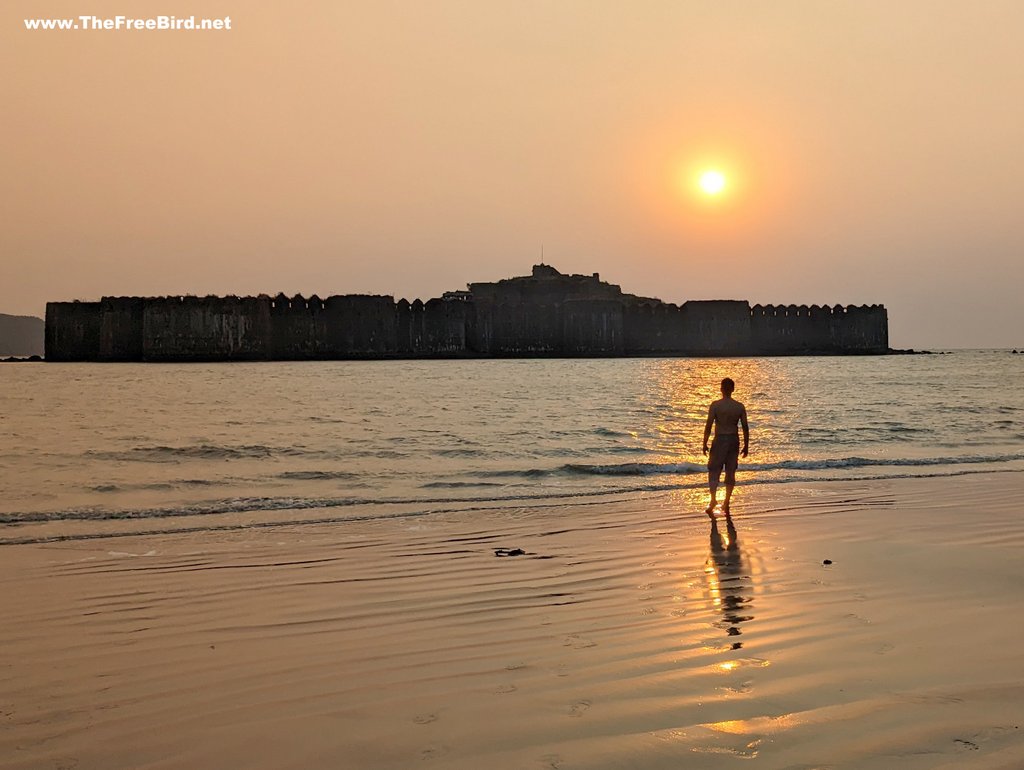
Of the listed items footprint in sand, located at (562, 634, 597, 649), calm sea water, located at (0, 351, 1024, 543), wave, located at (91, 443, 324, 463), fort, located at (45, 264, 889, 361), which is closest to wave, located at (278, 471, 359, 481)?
calm sea water, located at (0, 351, 1024, 543)

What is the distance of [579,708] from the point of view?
372cm

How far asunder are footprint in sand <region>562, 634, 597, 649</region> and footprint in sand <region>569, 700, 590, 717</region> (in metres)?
0.81

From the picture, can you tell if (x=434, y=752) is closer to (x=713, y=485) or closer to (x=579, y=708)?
(x=579, y=708)

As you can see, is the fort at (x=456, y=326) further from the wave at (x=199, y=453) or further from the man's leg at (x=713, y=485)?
the man's leg at (x=713, y=485)

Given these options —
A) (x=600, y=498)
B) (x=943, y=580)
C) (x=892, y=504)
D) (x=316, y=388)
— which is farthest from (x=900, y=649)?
(x=316, y=388)

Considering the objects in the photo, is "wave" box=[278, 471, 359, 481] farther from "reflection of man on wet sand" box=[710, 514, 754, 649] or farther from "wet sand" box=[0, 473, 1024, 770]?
"reflection of man on wet sand" box=[710, 514, 754, 649]

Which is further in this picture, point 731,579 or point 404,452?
point 404,452

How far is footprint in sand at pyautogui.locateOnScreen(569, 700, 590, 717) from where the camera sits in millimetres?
3660

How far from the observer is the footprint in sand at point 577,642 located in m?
4.62

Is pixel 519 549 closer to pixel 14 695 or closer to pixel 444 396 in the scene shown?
pixel 14 695

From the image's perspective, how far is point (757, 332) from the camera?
130m

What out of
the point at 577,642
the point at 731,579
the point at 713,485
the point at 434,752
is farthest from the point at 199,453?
the point at 434,752

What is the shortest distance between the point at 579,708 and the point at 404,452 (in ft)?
50.7

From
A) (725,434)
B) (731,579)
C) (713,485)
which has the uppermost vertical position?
(725,434)
